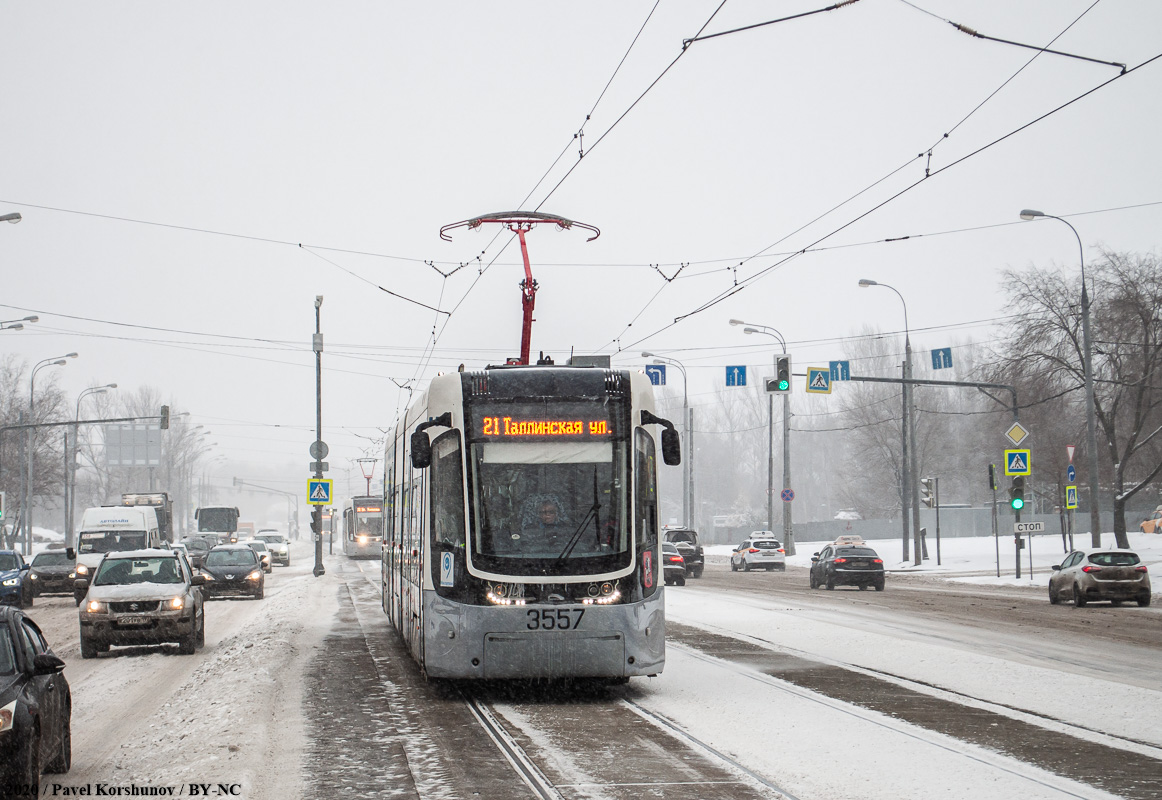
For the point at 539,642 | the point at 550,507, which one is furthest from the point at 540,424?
the point at 539,642

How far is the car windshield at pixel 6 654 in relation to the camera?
306 inches

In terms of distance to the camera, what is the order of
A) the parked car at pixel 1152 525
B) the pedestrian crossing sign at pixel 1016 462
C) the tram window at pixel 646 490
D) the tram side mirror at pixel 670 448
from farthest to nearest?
1. the parked car at pixel 1152 525
2. the pedestrian crossing sign at pixel 1016 462
3. the tram window at pixel 646 490
4. the tram side mirror at pixel 670 448

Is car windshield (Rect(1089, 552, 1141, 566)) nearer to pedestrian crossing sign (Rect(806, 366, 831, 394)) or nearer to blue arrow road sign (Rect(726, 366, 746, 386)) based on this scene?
pedestrian crossing sign (Rect(806, 366, 831, 394))

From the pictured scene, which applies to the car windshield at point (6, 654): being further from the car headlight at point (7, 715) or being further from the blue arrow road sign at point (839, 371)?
the blue arrow road sign at point (839, 371)

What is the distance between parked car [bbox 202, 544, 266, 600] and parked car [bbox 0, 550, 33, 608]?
4.15 m

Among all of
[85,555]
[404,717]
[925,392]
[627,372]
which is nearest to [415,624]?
[404,717]

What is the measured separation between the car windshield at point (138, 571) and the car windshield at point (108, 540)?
20.0 meters

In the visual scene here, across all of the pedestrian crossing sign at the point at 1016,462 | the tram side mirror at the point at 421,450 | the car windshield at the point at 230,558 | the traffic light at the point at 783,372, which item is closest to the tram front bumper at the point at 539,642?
the tram side mirror at the point at 421,450

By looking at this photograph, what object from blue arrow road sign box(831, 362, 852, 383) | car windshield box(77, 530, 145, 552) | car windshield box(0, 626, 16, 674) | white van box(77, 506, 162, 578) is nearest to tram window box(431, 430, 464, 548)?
car windshield box(0, 626, 16, 674)

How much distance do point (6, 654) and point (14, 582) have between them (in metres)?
24.3

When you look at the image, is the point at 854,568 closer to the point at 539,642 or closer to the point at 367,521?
the point at 539,642

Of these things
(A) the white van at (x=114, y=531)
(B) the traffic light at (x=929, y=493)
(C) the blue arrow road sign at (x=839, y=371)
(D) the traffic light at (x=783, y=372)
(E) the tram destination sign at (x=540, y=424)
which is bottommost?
(A) the white van at (x=114, y=531)

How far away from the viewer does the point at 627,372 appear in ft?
40.9

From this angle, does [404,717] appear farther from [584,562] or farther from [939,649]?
[939,649]
